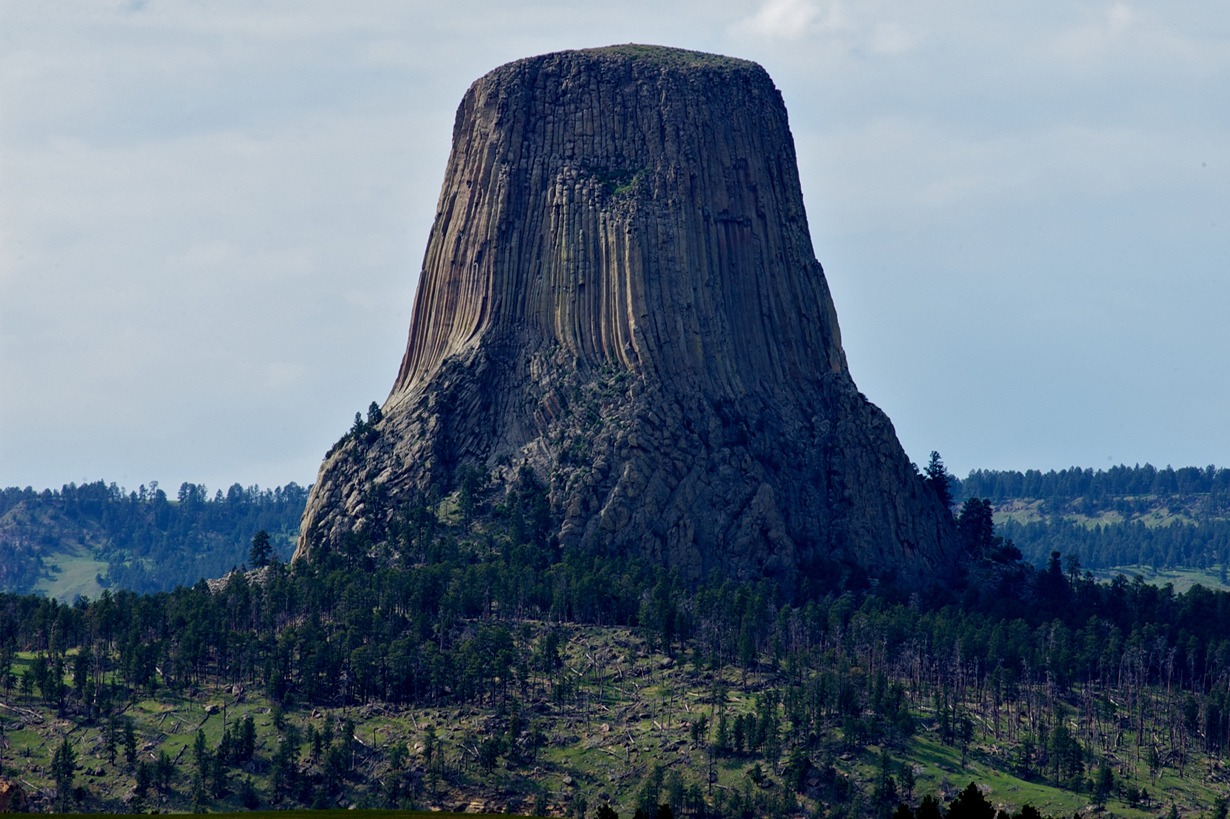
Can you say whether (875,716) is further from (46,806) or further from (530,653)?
(46,806)

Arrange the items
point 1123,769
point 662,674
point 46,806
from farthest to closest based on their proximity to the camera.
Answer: point 662,674
point 1123,769
point 46,806

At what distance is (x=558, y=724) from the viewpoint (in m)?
177

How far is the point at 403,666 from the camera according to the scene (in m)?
182

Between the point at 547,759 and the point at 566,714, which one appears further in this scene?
the point at 566,714

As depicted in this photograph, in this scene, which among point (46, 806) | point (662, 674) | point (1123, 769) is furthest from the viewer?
point (662, 674)

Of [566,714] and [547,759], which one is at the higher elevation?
[566,714]

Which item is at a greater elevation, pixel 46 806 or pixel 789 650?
pixel 789 650

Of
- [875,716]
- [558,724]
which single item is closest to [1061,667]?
[875,716]

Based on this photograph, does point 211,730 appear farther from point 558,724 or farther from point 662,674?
point 662,674

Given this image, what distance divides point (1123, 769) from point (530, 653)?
2425 inches

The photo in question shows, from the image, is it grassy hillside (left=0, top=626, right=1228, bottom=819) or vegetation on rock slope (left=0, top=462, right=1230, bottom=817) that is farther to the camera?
vegetation on rock slope (left=0, top=462, right=1230, bottom=817)

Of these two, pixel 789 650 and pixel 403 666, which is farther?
pixel 789 650

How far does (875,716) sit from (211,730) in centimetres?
6572

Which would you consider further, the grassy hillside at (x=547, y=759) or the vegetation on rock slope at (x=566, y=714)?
the vegetation on rock slope at (x=566, y=714)
